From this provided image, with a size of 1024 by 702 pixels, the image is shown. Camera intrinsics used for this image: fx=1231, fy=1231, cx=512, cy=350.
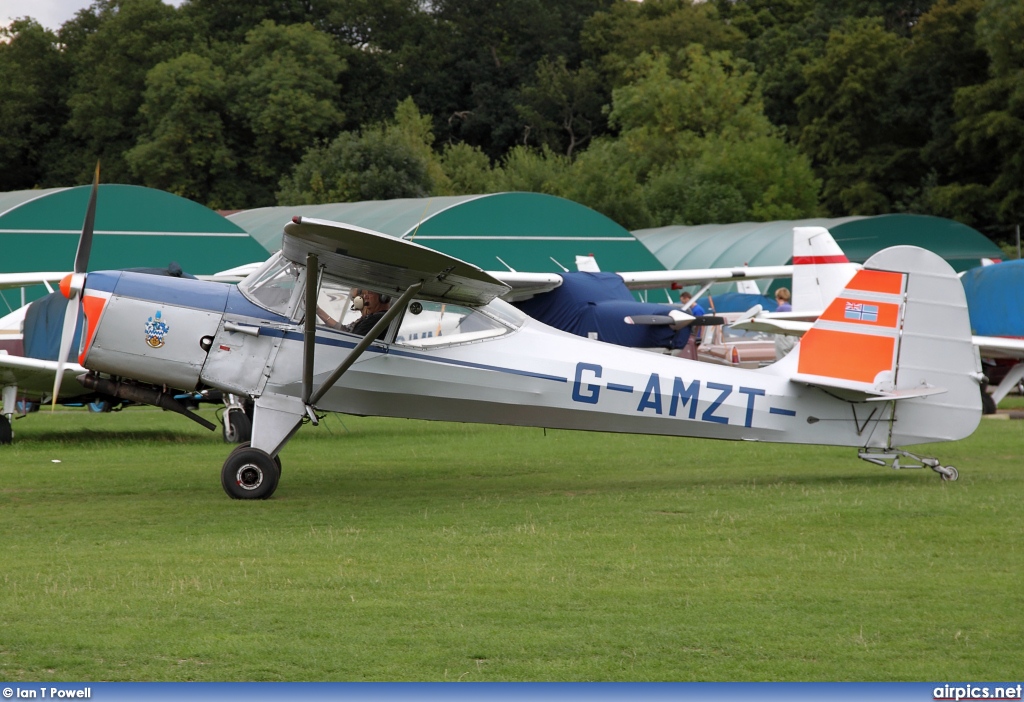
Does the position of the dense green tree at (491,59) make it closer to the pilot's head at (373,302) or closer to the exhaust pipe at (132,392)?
the exhaust pipe at (132,392)

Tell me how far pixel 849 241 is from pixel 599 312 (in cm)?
2556

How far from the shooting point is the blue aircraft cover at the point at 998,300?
23812 mm

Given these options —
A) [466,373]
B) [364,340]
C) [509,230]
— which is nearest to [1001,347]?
[466,373]

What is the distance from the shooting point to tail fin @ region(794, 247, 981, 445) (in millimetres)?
10828

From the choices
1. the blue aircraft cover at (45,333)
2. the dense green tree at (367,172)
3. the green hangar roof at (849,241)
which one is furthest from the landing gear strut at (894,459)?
the dense green tree at (367,172)

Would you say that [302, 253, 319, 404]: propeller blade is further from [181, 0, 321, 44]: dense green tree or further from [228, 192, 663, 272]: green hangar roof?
[181, 0, 321, 44]: dense green tree

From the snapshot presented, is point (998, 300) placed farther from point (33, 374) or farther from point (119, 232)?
point (119, 232)

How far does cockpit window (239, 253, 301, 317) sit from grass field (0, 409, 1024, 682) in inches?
66.4

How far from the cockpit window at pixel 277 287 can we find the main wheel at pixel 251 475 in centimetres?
125

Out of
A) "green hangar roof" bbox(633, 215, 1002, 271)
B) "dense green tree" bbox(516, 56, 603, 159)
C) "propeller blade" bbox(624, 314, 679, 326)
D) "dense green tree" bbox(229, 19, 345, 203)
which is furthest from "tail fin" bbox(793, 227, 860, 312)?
"dense green tree" bbox(516, 56, 603, 159)

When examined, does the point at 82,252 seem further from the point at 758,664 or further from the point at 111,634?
the point at 758,664

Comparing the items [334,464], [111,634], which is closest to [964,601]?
[111,634]

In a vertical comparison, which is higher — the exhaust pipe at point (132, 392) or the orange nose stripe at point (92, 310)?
the orange nose stripe at point (92, 310)

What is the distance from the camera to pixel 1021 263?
2436 centimetres
